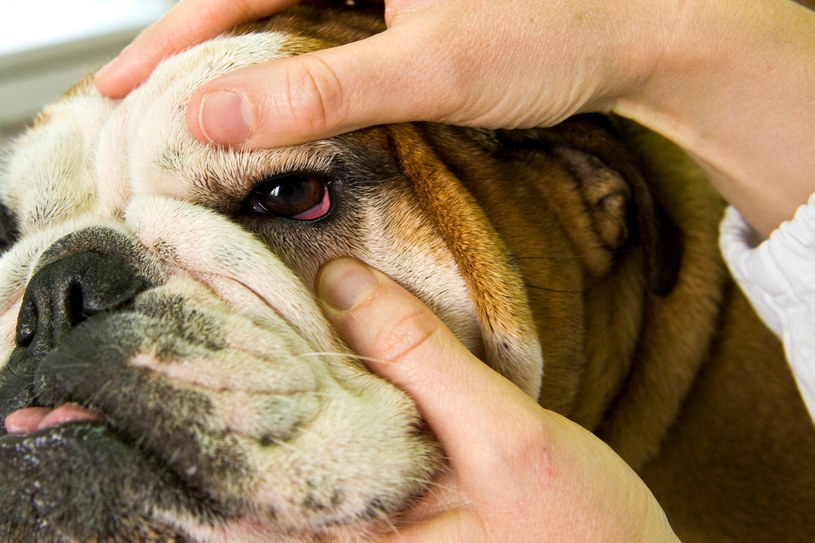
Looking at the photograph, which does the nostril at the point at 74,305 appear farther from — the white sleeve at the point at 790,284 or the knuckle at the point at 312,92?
the white sleeve at the point at 790,284

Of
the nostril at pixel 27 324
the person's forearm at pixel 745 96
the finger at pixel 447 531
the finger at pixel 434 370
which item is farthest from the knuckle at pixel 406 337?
the person's forearm at pixel 745 96

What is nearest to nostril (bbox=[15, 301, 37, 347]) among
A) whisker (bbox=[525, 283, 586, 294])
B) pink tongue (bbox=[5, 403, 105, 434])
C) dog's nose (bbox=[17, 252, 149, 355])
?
dog's nose (bbox=[17, 252, 149, 355])

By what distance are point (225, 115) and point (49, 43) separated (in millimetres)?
3013

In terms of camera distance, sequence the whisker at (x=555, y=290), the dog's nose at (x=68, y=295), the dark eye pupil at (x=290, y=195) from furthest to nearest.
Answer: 1. the whisker at (x=555, y=290)
2. the dark eye pupil at (x=290, y=195)
3. the dog's nose at (x=68, y=295)

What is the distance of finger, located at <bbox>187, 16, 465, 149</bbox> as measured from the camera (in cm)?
104

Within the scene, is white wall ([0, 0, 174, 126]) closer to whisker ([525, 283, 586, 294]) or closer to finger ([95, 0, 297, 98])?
finger ([95, 0, 297, 98])

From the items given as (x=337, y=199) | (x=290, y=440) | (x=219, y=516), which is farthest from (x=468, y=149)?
(x=219, y=516)

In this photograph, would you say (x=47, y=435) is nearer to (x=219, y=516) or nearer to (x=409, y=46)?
(x=219, y=516)

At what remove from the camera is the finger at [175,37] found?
1374 millimetres

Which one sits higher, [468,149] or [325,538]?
[468,149]

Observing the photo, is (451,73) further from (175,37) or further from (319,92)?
(175,37)

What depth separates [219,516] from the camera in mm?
897

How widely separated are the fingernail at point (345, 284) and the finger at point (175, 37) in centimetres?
63

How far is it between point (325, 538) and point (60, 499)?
0.37m
